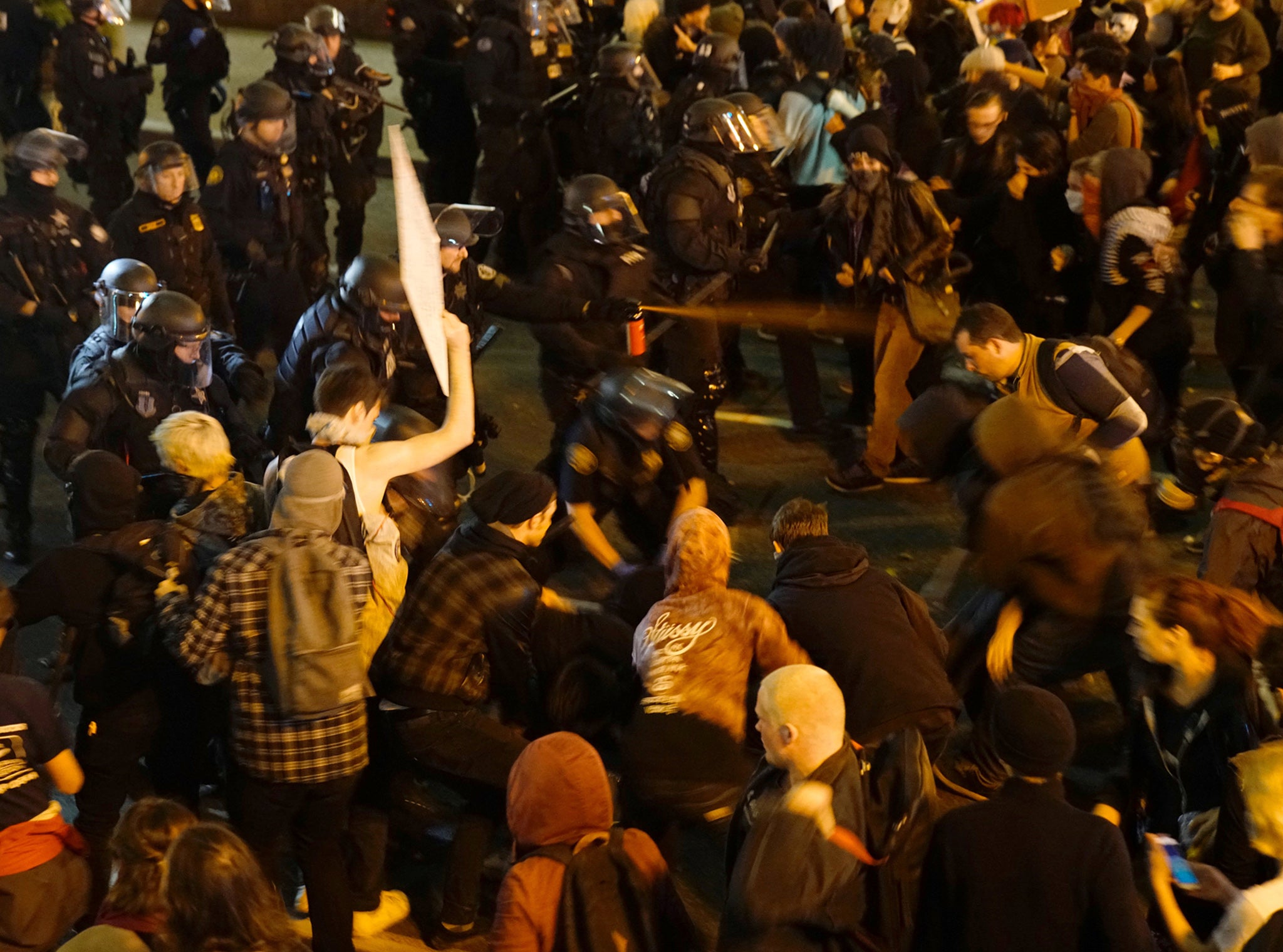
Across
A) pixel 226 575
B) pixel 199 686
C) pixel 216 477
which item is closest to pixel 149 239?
pixel 216 477

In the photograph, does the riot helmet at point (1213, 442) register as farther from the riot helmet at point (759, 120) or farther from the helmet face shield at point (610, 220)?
the riot helmet at point (759, 120)

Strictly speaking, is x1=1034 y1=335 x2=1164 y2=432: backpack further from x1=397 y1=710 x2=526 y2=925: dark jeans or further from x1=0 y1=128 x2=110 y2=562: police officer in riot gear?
x1=0 y1=128 x2=110 y2=562: police officer in riot gear

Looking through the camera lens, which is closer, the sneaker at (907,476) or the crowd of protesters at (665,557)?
the crowd of protesters at (665,557)

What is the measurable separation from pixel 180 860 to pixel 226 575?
1.08 metres

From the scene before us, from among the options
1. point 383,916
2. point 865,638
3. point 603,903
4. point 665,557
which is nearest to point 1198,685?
point 865,638

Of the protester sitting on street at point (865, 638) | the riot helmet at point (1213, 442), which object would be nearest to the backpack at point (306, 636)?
the protester sitting on street at point (865, 638)

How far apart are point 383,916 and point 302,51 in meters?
A: 6.36

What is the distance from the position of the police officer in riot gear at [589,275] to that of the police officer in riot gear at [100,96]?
4.78 meters

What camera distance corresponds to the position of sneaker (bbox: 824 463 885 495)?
313 inches

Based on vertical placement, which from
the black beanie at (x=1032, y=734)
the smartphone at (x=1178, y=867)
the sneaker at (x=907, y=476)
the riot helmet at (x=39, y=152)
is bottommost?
the sneaker at (x=907, y=476)

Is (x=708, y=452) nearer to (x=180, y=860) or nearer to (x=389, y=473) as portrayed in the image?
(x=389, y=473)

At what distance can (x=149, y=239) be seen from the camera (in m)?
7.36

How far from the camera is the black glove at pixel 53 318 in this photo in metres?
6.94

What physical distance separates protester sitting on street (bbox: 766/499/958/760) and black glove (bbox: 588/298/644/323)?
2.31 m
